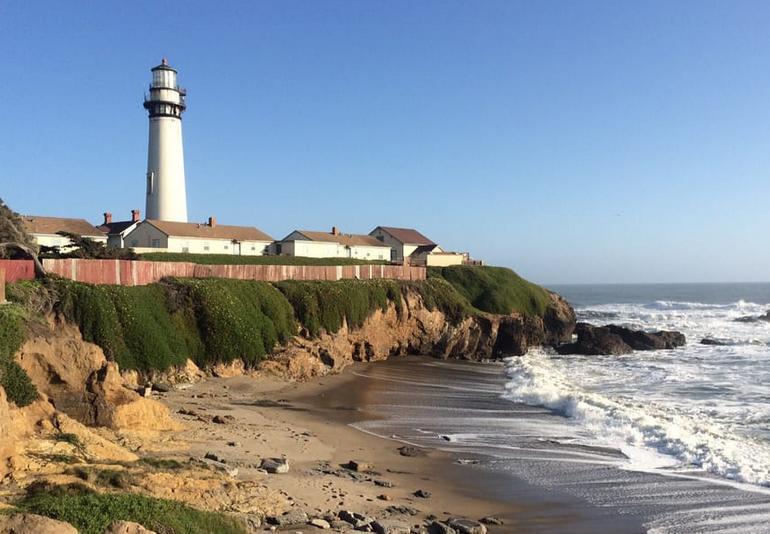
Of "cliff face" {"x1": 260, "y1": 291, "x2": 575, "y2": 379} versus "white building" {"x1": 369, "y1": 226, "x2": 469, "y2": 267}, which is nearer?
"cliff face" {"x1": 260, "y1": 291, "x2": 575, "y2": 379}

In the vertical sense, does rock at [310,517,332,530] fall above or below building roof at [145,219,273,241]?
below

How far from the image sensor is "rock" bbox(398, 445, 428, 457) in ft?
54.2

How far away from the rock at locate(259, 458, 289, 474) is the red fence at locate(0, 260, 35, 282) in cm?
1232

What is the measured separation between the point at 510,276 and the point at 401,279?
16.2m

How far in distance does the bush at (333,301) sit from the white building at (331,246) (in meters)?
24.2

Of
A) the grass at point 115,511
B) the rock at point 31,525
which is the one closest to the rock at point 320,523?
the grass at point 115,511

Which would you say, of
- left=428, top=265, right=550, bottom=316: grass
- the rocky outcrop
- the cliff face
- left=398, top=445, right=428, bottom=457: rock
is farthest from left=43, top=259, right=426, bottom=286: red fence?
left=398, top=445, right=428, bottom=457: rock

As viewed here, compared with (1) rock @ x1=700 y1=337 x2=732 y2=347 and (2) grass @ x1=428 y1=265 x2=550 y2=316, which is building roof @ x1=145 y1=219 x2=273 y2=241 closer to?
(2) grass @ x1=428 y1=265 x2=550 y2=316

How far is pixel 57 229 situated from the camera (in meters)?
51.5

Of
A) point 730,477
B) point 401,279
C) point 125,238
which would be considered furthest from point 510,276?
point 730,477

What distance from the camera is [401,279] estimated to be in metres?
44.0

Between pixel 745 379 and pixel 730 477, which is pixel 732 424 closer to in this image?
pixel 730 477

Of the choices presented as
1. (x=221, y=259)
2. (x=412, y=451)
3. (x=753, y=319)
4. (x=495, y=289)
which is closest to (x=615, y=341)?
(x=495, y=289)

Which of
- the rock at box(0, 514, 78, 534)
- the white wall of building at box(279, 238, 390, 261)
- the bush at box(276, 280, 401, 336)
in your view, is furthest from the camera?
the white wall of building at box(279, 238, 390, 261)
